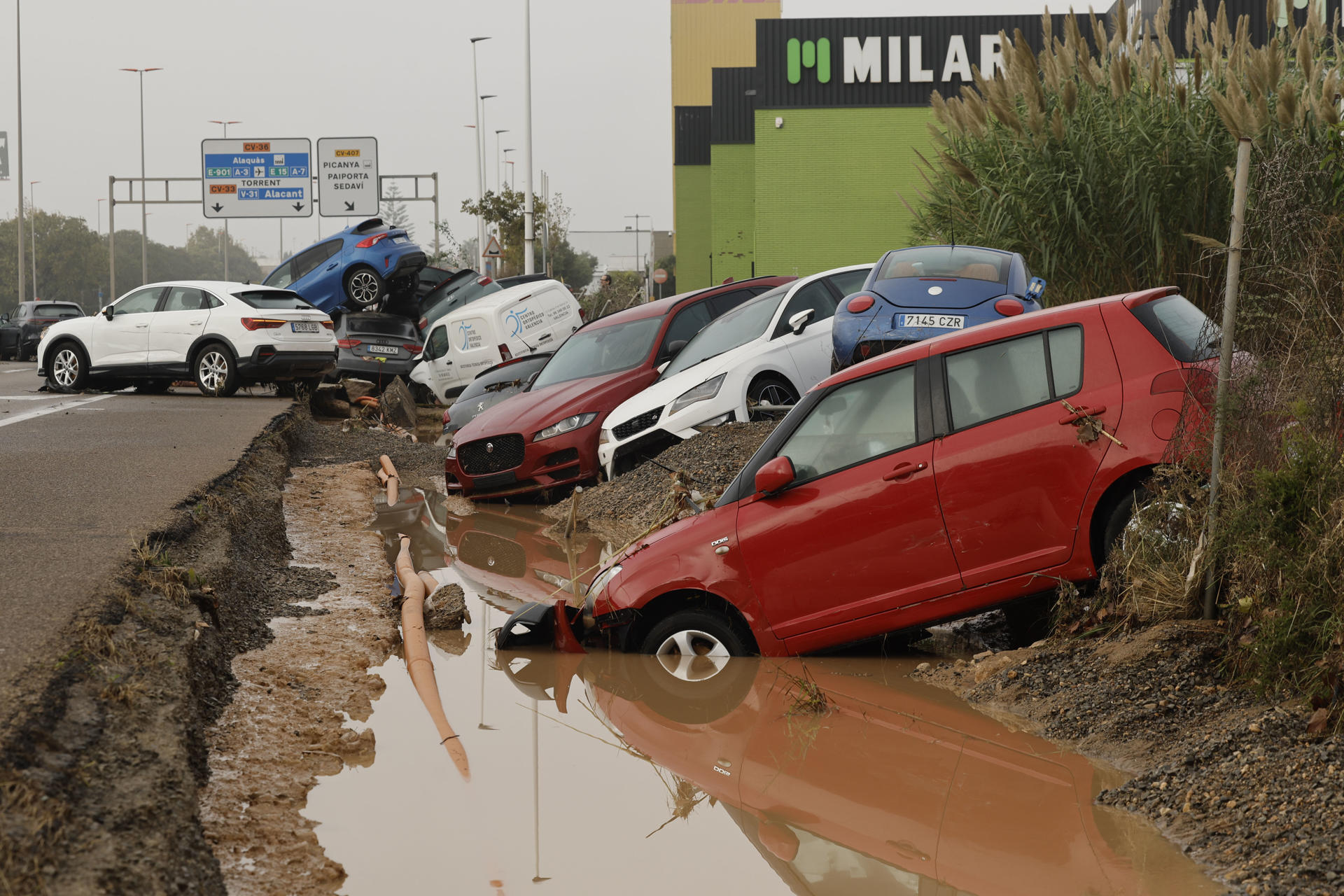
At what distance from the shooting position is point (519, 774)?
17.2 feet

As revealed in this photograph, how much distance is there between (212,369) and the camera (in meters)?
19.2

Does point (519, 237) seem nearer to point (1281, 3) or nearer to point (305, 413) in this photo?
point (305, 413)

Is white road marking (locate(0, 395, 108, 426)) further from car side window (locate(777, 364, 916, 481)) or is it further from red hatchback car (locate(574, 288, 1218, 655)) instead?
car side window (locate(777, 364, 916, 481))

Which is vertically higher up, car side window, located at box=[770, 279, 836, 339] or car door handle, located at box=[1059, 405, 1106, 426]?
car side window, located at box=[770, 279, 836, 339]

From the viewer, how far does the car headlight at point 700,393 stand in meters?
11.5

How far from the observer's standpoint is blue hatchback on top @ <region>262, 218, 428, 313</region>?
24.4m

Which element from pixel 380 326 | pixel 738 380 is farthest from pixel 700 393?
pixel 380 326

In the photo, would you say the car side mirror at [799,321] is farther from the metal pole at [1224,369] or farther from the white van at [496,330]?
the white van at [496,330]

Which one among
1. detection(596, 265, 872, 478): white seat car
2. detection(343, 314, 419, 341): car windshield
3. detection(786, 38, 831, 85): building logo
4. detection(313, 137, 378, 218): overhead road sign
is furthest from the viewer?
detection(313, 137, 378, 218): overhead road sign

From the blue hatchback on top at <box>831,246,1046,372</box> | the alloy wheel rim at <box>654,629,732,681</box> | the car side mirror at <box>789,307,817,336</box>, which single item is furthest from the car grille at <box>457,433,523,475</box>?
the alloy wheel rim at <box>654,629,732,681</box>

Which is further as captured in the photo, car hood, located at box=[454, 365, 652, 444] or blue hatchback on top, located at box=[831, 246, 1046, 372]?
car hood, located at box=[454, 365, 652, 444]

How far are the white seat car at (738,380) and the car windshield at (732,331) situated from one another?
0.01m

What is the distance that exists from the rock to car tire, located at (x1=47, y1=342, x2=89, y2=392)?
444cm

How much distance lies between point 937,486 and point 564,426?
6.93m
